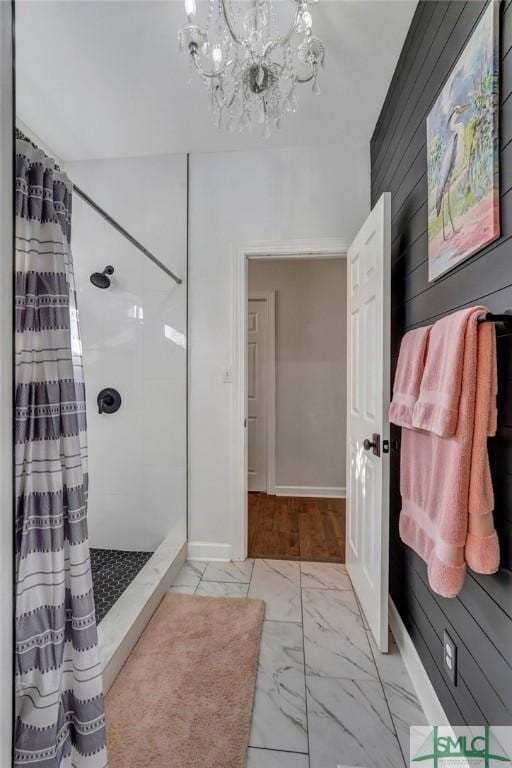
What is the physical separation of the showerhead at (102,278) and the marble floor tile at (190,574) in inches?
74.3

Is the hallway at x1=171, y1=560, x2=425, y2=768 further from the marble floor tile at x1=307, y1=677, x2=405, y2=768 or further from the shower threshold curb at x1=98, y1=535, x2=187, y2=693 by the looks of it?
the shower threshold curb at x1=98, y1=535, x2=187, y2=693

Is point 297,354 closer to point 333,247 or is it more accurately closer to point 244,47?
point 333,247

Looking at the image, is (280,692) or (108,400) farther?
(108,400)

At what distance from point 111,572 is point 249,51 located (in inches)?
104

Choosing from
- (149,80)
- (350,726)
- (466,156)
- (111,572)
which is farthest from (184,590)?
(149,80)

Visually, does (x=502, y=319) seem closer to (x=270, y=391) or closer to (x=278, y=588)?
(x=278, y=588)

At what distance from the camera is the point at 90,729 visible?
0.95m

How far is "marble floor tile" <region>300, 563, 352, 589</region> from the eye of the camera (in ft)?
6.99

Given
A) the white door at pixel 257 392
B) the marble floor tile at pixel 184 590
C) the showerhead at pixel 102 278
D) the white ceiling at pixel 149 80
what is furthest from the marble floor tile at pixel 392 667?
the showerhead at pixel 102 278

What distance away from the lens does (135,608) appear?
67.7 inches

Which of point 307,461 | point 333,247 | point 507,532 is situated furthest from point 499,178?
point 307,461

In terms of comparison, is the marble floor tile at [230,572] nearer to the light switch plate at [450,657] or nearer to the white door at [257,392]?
the light switch plate at [450,657]

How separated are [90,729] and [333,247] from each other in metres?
2.50

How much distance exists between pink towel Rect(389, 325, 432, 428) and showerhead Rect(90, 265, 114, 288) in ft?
5.91
